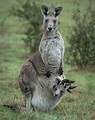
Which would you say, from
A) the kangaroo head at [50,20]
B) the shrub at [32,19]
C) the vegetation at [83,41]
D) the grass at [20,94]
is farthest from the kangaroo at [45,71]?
the shrub at [32,19]

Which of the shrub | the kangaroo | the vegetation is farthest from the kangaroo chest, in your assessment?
the shrub

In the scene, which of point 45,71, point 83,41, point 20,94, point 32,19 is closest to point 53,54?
point 45,71

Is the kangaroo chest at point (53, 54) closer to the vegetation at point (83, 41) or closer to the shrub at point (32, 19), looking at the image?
the vegetation at point (83, 41)

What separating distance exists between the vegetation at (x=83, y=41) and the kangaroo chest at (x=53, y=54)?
7540 millimetres

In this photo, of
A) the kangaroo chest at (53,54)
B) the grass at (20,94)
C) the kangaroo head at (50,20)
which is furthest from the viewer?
the kangaroo head at (50,20)

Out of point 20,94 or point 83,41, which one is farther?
point 83,41

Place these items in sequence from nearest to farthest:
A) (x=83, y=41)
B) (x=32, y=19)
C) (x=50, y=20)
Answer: (x=50, y=20) → (x=83, y=41) → (x=32, y=19)

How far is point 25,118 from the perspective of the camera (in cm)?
803

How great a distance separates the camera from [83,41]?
17641mm

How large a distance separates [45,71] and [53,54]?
1.30 feet

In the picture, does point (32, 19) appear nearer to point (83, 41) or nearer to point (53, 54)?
point (83, 41)

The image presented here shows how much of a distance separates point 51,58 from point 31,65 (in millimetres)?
425

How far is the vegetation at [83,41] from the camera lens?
17438mm

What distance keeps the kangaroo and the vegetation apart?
7.38 metres
